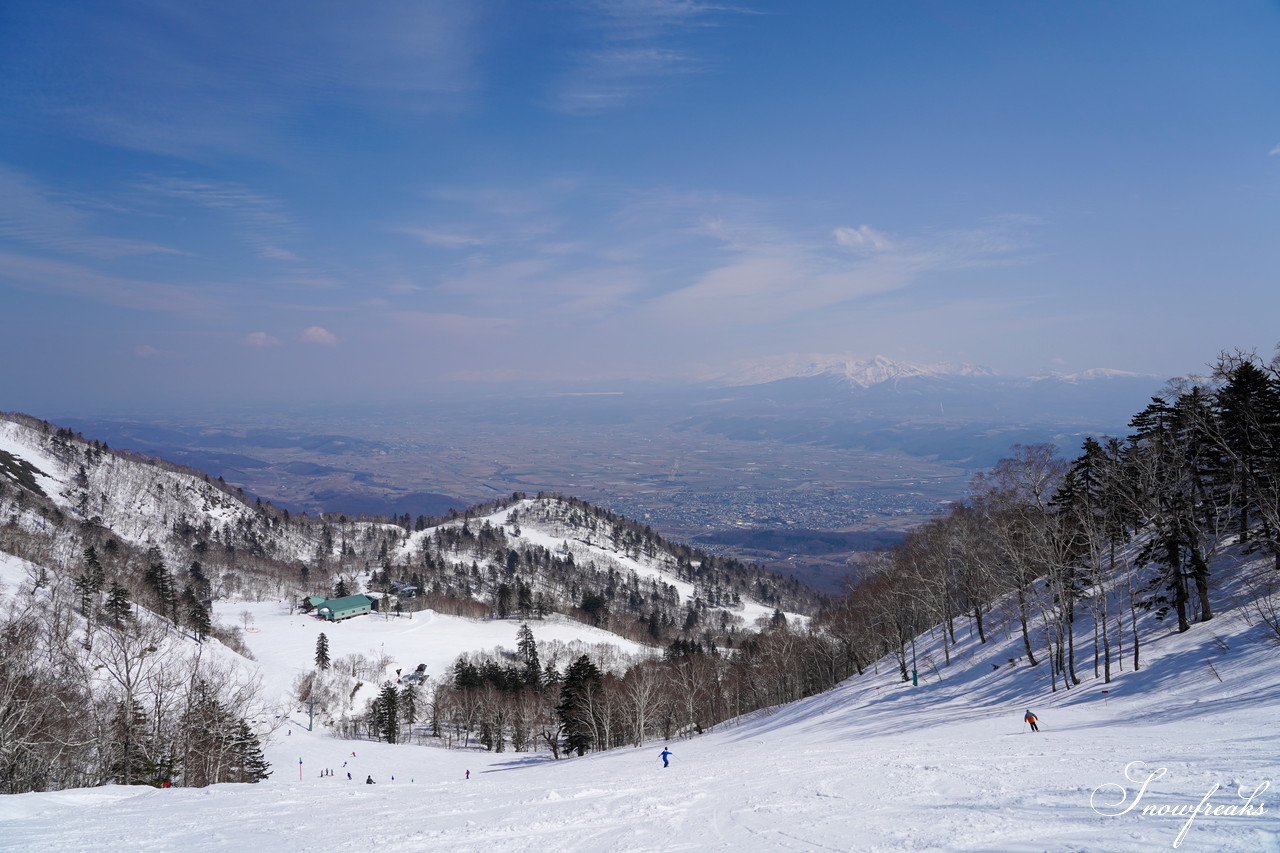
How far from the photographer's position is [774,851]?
28.5 ft

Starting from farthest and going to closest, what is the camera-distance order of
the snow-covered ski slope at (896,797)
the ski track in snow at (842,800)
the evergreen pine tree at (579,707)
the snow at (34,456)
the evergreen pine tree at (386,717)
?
the snow at (34,456) → the evergreen pine tree at (386,717) → the evergreen pine tree at (579,707) → the ski track in snow at (842,800) → the snow-covered ski slope at (896,797)

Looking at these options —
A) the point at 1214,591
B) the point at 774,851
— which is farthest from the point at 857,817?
the point at 1214,591

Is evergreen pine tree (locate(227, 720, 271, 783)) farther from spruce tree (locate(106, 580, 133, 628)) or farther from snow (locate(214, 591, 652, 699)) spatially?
snow (locate(214, 591, 652, 699))

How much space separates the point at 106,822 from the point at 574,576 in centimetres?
13017

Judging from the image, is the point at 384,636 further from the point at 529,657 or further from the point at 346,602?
the point at 529,657

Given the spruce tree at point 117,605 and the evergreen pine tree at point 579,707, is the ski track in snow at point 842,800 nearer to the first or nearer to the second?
the evergreen pine tree at point 579,707

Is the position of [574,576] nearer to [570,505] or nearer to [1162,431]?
[570,505]

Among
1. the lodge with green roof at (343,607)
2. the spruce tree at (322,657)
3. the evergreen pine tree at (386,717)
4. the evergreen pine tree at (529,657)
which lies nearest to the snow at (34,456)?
the lodge with green roof at (343,607)
